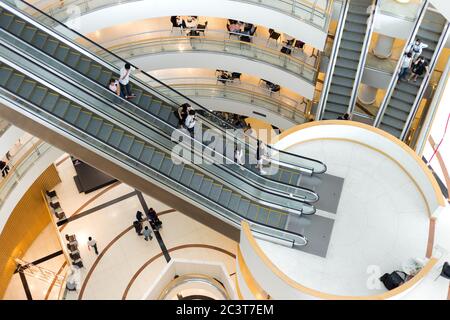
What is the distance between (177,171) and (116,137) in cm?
207

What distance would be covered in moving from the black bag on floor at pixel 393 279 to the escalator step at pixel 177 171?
6464 mm

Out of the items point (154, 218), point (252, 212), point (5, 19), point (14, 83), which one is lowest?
point (252, 212)

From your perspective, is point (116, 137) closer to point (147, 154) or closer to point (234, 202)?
point (147, 154)

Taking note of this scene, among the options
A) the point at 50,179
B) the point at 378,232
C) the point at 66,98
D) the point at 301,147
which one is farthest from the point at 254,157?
the point at 50,179

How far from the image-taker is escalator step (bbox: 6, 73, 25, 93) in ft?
46.8

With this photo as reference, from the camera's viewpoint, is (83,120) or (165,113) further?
(165,113)

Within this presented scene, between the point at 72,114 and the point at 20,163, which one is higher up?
the point at 20,163

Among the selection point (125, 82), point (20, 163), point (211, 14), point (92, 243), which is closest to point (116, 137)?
point (125, 82)

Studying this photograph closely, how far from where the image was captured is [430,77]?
56.7 feet

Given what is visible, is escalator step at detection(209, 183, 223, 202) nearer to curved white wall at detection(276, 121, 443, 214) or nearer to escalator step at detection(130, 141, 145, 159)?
curved white wall at detection(276, 121, 443, 214)

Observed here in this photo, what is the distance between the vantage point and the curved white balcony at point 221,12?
17.1 metres

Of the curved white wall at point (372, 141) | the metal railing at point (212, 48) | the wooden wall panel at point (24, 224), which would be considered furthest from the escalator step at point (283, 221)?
the wooden wall panel at point (24, 224)

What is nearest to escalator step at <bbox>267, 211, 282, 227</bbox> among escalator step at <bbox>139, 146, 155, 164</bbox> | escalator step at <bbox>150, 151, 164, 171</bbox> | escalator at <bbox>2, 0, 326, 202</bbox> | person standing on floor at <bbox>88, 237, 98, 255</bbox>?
escalator at <bbox>2, 0, 326, 202</bbox>

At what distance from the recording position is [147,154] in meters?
15.4
